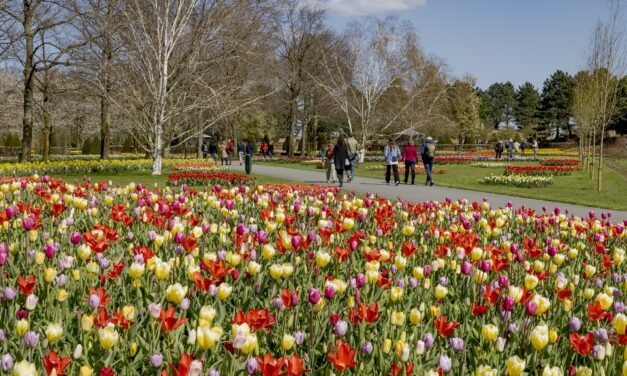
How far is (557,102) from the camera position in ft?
267

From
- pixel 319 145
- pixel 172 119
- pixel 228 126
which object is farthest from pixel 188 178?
pixel 319 145

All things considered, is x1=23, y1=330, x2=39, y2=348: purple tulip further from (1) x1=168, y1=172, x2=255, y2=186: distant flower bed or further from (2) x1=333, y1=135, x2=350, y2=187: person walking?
(2) x1=333, y1=135, x2=350, y2=187: person walking

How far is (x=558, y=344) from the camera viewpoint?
2.78m

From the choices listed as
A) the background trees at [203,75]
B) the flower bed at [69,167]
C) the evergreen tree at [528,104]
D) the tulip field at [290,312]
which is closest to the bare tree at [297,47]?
the background trees at [203,75]

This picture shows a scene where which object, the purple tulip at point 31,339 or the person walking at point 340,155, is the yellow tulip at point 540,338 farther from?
the person walking at point 340,155

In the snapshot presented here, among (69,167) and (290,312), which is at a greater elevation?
(69,167)

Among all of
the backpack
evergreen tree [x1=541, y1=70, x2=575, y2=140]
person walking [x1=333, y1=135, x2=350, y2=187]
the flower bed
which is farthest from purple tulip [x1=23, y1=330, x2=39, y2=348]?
evergreen tree [x1=541, y1=70, x2=575, y2=140]

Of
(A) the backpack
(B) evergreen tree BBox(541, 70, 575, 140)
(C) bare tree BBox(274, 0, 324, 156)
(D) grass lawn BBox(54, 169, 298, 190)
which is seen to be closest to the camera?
(D) grass lawn BBox(54, 169, 298, 190)

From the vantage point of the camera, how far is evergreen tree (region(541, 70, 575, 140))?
80.4m

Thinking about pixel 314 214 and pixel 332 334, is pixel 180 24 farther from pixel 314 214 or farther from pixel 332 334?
pixel 332 334

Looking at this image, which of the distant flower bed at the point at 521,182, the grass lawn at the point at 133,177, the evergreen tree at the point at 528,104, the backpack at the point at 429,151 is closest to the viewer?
the grass lawn at the point at 133,177

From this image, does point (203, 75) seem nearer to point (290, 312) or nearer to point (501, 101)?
point (290, 312)

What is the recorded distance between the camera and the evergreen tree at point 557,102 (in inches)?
3167

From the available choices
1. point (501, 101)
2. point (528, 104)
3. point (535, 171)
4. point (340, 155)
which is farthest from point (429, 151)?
point (501, 101)
